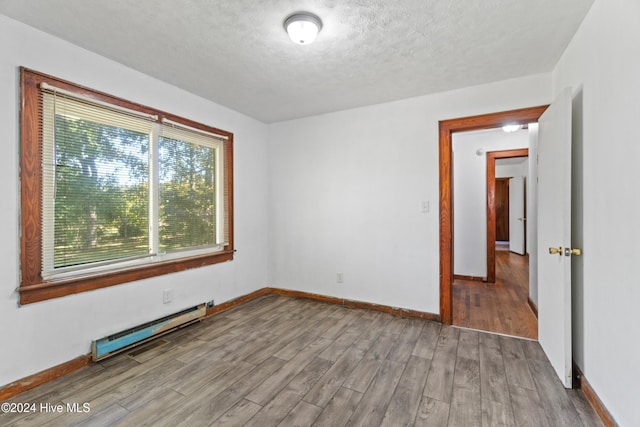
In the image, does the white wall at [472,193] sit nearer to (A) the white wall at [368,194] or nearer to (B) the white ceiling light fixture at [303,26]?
(A) the white wall at [368,194]

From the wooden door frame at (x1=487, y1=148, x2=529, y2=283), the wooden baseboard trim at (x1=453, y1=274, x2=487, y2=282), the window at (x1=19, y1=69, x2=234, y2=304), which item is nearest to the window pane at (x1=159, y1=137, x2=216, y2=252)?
the window at (x1=19, y1=69, x2=234, y2=304)

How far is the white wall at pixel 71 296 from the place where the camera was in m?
1.88

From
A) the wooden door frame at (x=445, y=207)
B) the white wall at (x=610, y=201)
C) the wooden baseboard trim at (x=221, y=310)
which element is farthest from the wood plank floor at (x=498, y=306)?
Answer: the white wall at (x=610, y=201)

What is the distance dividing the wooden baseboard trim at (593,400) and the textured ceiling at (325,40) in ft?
7.94

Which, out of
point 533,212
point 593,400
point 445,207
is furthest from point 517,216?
point 593,400

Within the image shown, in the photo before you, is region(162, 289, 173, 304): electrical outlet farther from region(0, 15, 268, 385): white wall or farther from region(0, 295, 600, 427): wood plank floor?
region(0, 295, 600, 427): wood plank floor

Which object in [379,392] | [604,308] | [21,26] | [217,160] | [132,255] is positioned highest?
[21,26]

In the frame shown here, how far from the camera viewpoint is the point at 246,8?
1.78 m

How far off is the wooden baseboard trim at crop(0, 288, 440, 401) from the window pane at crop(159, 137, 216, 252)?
90 cm

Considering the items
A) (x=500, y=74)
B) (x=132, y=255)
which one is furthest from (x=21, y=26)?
(x=500, y=74)

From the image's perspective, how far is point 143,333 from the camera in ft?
8.44

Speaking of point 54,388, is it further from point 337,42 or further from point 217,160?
point 337,42

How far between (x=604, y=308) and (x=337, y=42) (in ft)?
8.07

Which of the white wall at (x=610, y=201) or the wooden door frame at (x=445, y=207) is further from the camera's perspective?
the wooden door frame at (x=445, y=207)
